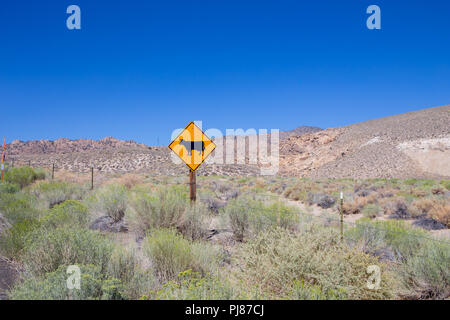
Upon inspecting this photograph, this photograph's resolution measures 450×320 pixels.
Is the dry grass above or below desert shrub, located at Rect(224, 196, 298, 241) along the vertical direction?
above

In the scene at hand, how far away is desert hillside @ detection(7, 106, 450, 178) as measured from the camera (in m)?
47.3

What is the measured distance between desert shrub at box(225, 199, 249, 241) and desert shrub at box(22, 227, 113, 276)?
4.12 meters

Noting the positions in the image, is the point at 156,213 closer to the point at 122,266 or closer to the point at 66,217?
the point at 66,217

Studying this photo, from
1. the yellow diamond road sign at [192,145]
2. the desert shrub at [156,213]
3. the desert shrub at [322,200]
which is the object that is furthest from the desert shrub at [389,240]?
Answer: the desert shrub at [322,200]

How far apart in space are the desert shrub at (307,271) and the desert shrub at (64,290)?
1.76 m

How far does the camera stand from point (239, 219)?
831cm

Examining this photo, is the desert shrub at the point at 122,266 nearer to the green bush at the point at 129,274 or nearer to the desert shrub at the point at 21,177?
the green bush at the point at 129,274

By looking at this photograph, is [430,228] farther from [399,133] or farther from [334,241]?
[399,133]

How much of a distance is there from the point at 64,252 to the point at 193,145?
223 inches

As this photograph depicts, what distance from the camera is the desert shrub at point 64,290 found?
10.6 feet

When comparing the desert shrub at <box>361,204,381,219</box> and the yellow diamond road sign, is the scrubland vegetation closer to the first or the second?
the yellow diamond road sign

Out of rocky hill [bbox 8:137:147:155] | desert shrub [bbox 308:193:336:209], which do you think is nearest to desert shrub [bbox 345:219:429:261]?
desert shrub [bbox 308:193:336:209]
